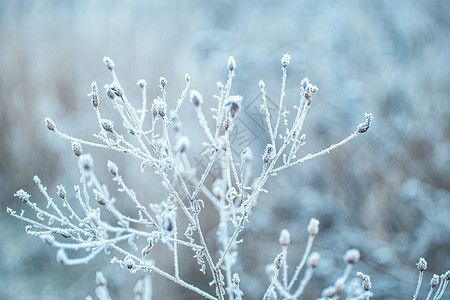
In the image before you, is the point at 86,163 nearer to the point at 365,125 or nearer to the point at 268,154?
the point at 268,154

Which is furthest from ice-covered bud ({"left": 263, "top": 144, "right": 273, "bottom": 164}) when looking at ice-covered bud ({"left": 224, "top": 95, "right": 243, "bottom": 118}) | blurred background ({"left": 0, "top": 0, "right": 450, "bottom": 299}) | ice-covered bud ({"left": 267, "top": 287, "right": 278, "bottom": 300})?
blurred background ({"left": 0, "top": 0, "right": 450, "bottom": 299})

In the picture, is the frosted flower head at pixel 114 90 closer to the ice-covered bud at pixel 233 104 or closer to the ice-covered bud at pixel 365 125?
the ice-covered bud at pixel 233 104

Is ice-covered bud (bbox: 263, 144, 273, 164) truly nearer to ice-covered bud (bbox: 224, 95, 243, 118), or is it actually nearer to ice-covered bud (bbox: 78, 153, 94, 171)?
ice-covered bud (bbox: 224, 95, 243, 118)

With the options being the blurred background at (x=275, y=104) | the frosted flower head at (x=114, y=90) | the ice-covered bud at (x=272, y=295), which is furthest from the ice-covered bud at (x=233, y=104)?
the blurred background at (x=275, y=104)

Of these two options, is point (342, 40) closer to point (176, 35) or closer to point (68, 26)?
point (176, 35)

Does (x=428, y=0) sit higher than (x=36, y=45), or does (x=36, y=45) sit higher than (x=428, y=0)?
(x=36, y=45)

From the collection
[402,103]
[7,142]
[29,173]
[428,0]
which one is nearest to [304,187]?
[402,103]

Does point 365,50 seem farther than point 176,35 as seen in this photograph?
No

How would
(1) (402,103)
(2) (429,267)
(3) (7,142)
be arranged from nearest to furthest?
(2) (429,267)
(1) (402,103)
(3) (7,142)
